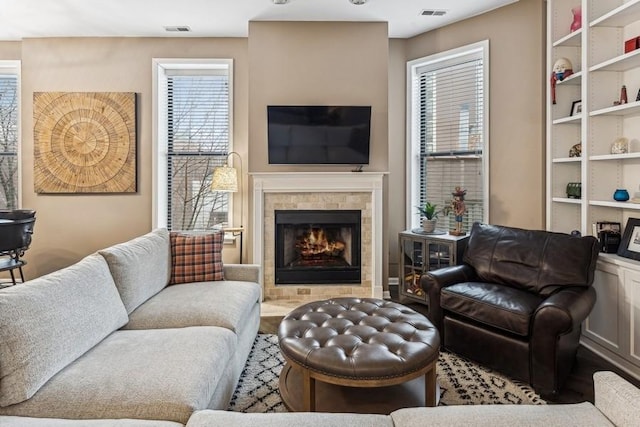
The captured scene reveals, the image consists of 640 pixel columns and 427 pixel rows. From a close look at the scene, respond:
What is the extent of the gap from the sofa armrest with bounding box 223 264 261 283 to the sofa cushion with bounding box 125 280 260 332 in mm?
228

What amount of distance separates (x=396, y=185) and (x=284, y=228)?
144 centimetres

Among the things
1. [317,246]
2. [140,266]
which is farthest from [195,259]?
[317,246]

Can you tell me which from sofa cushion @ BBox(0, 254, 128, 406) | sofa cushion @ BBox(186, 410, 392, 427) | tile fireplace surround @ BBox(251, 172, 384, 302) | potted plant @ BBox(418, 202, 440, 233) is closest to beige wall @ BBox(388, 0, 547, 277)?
potted plant @ BBox(418, 202, 440, 233)

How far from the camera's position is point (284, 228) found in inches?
157

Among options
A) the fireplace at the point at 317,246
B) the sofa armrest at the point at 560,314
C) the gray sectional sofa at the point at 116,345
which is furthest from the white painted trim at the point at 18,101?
the sofa armrest at the point at 560,314

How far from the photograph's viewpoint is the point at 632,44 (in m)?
2.63

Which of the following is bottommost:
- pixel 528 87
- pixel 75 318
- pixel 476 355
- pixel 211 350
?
pixel 476 355

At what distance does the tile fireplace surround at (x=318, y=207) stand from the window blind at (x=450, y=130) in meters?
0.79

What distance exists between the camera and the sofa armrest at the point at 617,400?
108cm

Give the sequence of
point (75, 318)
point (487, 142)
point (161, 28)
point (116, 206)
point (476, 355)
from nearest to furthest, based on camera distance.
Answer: point (75, 318), point (476, 355), point (487, 142), point (161, 28), point (116, 206)

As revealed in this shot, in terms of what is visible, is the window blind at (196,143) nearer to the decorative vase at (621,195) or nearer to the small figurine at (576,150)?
the small figurine at (576,150)

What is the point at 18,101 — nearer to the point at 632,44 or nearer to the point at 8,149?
the point at 8,149

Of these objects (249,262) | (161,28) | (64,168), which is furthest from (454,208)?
(64,168)

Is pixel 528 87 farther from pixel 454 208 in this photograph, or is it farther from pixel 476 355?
pixel 476 355
